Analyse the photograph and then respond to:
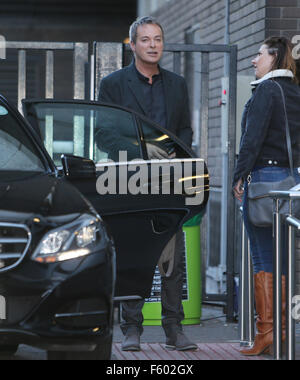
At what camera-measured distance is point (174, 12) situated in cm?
1433

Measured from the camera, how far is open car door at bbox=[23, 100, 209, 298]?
559cm

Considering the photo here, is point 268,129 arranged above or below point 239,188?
above

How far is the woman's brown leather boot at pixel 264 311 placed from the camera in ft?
20.4

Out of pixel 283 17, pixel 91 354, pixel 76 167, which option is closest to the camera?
pixel 91 354

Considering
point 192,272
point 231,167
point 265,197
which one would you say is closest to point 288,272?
point 265,197

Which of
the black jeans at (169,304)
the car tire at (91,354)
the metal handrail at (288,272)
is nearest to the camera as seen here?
the car tire at (91,354)

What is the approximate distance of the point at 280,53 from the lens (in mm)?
6297

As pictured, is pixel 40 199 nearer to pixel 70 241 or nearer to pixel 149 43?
pixel 70 241

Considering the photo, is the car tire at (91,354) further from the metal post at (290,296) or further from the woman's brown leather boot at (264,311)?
the woman's brown leather boot at (264,311)

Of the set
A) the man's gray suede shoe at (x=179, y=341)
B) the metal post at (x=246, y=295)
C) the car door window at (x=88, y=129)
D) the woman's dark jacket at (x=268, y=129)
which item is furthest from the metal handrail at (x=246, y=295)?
the car door window at (x=88, y=129)

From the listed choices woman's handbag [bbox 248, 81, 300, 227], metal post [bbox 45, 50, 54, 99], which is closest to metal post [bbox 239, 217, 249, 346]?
woman's handbag [bbox 248, 81, 300, 227]

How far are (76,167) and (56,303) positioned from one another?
112cm

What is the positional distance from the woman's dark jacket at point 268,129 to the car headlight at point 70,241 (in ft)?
5.35
